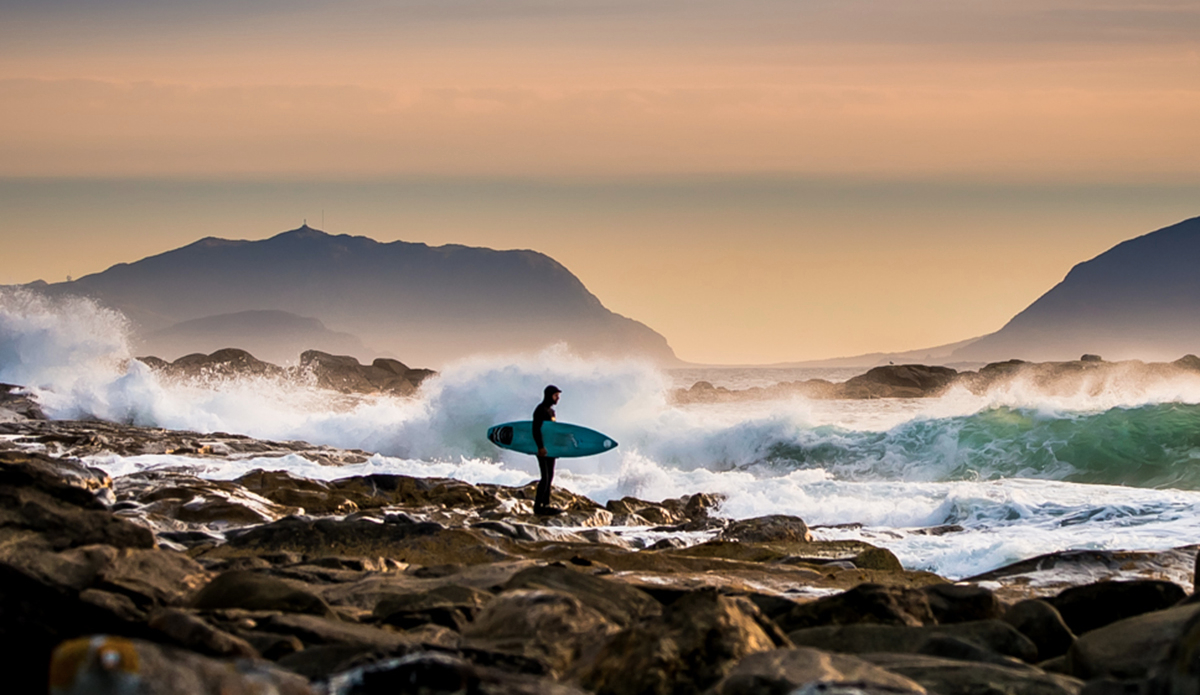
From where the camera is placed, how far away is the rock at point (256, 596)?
5.46 metres

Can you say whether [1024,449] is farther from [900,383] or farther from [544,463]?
[900,383]

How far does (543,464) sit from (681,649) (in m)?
9.51

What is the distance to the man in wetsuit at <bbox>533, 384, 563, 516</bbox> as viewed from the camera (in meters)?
13.4

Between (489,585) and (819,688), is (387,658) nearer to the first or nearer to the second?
(819,688)

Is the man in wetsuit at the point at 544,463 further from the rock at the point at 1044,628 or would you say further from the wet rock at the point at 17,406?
the wet rock at the point at 17,406

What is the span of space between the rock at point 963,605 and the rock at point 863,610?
0.59ft

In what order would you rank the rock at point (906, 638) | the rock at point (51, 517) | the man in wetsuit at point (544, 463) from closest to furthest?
the rock at point (906, 638) < the rock at point (51, 517) < the man in wetsuit at point (544, 463)

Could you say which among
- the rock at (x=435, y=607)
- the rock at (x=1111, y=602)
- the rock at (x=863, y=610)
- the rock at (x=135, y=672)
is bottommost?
the rock at (x=1111, y=602)

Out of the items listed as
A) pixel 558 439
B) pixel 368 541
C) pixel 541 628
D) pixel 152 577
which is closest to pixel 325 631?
pixel 541 628

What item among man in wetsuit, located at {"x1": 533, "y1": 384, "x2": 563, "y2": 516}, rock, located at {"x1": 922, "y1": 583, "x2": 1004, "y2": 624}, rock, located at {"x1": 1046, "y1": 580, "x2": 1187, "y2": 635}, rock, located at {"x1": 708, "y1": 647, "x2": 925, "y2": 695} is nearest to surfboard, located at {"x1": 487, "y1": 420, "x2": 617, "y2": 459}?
man in wetsuit, located at {"x1": 533, "y1": 384, "x2": 563, "y2": 516}

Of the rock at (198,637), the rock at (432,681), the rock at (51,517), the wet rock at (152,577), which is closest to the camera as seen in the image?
the rock at (432,681)

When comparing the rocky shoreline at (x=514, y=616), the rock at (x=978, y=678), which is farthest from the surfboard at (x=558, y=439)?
the rock at (x=978, y=678)

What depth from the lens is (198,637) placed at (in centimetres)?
401

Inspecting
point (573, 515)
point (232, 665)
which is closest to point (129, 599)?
point (232, 665)
